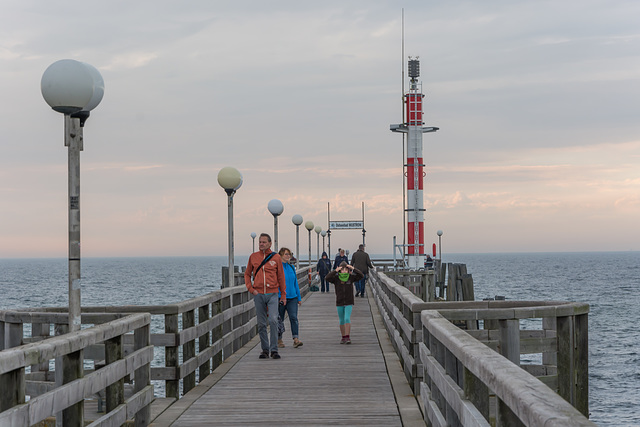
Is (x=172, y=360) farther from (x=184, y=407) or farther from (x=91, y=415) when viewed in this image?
(x=91, y=415)

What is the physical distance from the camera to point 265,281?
11.9 meters

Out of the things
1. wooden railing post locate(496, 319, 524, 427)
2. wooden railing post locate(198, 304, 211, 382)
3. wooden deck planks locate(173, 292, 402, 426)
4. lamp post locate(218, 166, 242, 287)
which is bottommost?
wooden deck planks locate(173, 292, 402, 426)

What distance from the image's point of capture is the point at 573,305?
742cm

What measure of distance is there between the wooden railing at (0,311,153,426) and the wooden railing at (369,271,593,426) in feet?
7.91

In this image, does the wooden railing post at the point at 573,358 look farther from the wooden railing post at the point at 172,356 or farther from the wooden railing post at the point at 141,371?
the wooden railing post at the point at 172,356

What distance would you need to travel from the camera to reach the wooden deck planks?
7930 millimetres

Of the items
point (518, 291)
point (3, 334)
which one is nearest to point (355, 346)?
point (3, 334)

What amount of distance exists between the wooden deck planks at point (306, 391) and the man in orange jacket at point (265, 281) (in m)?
0.66

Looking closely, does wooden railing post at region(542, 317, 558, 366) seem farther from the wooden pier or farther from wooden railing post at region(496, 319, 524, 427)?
wooden railing post at region(496, 319, 524, 427)

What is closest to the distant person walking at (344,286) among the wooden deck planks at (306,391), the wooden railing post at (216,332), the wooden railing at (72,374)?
the wooden deck planks at (306,391)

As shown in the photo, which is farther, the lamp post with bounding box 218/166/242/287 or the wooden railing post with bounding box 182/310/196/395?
the lamp post with bounding box 218/166/242/287

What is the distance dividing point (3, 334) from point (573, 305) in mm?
5142

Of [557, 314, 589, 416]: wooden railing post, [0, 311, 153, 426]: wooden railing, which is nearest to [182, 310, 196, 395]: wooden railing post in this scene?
[0, 311, 153, 426]: wooden railing

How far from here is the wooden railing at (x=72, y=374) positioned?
14.4ft
